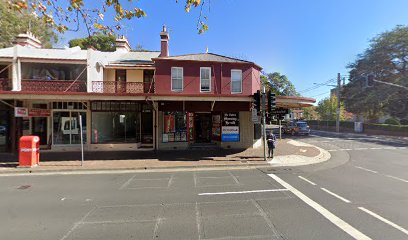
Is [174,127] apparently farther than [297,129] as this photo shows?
No

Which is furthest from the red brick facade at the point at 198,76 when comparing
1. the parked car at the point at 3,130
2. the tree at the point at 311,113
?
the tree at the point at 311,113

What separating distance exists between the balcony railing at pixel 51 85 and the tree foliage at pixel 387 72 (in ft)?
137

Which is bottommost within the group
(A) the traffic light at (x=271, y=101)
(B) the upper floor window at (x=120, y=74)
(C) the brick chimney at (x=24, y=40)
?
(A) the traffic light at (x=271, y=101)

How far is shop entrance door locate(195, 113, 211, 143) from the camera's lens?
64.6 ft

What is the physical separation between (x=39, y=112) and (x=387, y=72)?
48126mm

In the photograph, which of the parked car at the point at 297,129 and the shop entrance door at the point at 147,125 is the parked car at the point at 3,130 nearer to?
the shop entrance door at the point at 147,125

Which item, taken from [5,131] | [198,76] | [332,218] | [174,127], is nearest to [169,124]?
[174,127]

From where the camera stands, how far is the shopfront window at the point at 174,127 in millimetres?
18562

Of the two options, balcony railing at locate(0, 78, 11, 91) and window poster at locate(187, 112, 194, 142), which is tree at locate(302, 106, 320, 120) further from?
balcony railing at locate(0, 78, 11, 91)

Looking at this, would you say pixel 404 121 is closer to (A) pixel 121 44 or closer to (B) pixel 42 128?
(A) pixel 121 44

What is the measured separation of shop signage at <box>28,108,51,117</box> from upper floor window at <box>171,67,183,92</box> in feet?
27.5

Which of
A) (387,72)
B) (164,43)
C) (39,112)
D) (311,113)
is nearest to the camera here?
(39,112)

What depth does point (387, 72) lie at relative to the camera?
42.6 m

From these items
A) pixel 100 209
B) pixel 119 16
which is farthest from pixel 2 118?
pixel 119 16
